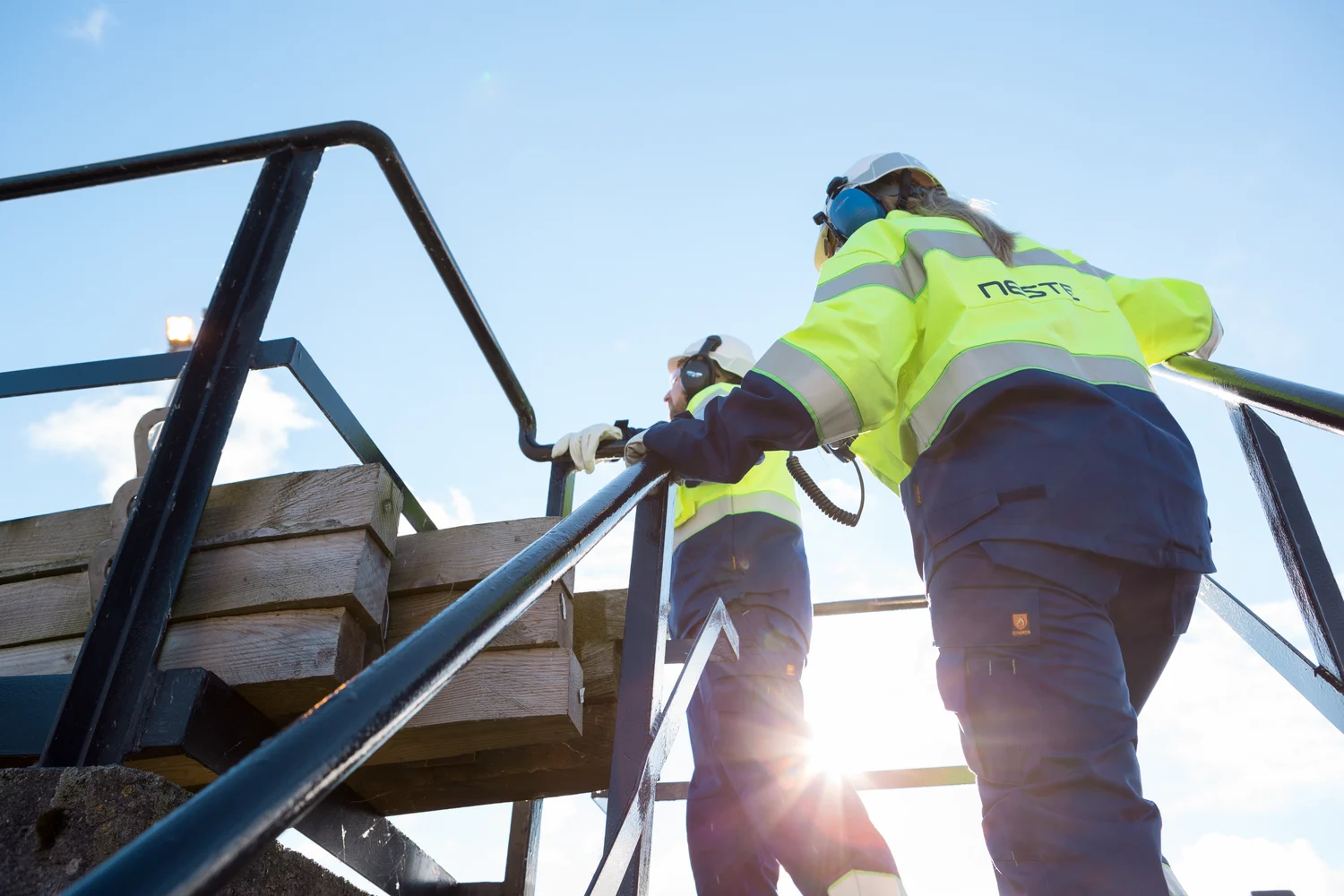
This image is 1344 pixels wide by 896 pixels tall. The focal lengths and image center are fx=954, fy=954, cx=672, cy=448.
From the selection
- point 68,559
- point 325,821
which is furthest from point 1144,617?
point 68,559

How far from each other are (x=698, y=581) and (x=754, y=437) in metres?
1.58

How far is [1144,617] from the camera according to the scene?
1688mm

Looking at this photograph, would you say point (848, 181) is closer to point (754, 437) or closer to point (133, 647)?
point (754, 437)

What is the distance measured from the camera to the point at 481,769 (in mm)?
2371

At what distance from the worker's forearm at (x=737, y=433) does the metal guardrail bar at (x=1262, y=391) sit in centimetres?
95

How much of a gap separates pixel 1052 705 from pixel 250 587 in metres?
1.33

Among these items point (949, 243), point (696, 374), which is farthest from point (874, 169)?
point (696, 374)

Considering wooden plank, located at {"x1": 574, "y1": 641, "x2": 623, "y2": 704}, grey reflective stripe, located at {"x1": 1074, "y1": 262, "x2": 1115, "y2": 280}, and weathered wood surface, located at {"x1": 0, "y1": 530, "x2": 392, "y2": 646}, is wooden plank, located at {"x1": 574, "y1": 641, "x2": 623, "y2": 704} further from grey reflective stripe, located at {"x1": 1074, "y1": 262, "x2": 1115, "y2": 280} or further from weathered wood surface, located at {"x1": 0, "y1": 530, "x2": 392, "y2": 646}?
grey reflective stripe, located at {"x1": 1074, "y1": 262, "x2": 1115, "y2": 280}

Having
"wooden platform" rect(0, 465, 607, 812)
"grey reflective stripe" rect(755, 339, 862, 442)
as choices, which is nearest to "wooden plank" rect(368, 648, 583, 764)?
"wooden platform" rect(0, 465, 607, 812)

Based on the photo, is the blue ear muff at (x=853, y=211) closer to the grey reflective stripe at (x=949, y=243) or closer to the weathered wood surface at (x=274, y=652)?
the grey reflective stripe at (x=949, y=243)

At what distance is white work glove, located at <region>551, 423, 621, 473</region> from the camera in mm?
2967

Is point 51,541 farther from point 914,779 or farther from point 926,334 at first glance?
point 914,779

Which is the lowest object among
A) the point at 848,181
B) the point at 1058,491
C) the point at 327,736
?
the point at 327,736

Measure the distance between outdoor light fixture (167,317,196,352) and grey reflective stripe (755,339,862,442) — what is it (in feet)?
4.17
